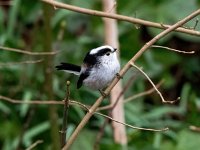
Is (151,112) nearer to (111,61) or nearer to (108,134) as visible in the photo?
(108,134)

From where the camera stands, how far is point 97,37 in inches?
158

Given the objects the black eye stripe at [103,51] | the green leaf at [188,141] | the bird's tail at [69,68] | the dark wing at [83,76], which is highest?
the black eye stripe at [103,51]

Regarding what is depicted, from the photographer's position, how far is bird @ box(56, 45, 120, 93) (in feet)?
5.23

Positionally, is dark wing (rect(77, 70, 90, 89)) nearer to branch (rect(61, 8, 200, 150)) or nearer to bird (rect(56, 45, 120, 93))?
bird (rect(56, 45, 120, 93))

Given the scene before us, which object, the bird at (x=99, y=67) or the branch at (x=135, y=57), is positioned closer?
the branch at (x=135, y=57)

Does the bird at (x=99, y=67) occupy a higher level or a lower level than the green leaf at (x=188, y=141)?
higher

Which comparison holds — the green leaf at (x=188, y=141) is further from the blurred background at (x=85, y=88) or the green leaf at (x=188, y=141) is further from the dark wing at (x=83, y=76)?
the dark wing at (x=83, y=76)

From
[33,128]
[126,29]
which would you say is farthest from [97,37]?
[33,128]

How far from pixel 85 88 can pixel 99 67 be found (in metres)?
1.77

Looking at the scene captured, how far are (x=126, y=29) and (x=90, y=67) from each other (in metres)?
2.39

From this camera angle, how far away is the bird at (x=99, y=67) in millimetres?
1593

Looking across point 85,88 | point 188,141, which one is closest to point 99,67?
point 188,141

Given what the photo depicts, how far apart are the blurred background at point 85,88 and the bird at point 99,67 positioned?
1080 millimetres

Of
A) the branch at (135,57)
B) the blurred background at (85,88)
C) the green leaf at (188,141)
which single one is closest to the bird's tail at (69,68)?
the branch at (135,57)
